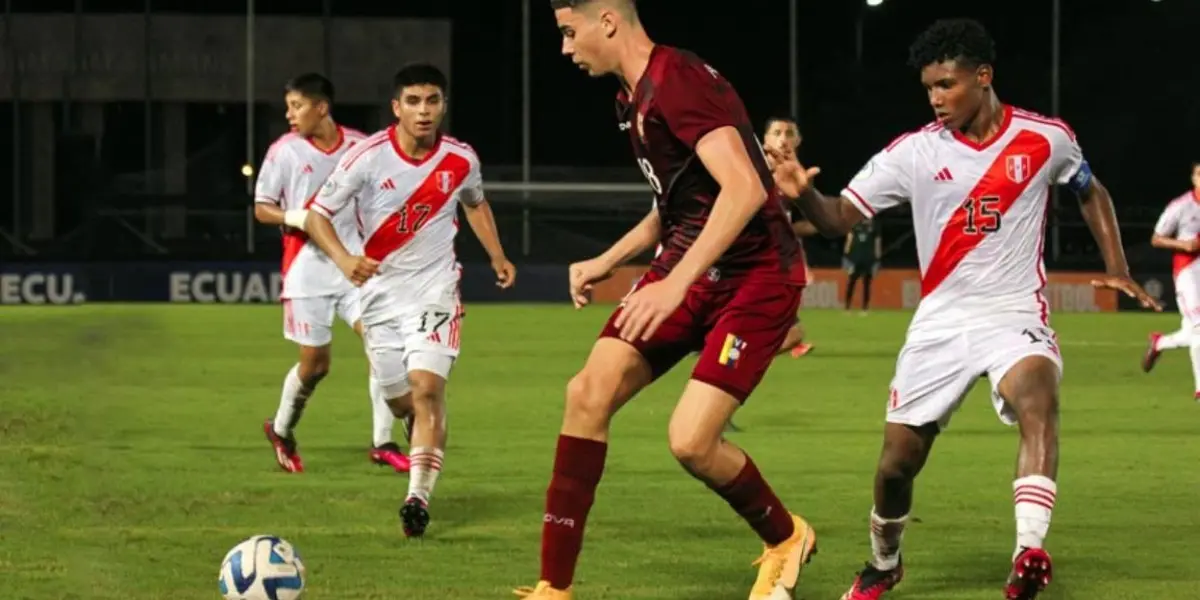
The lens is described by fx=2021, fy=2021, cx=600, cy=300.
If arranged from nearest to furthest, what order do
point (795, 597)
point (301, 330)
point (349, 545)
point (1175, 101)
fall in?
1. point (795, 597)
2. point (349, 545)
3. point (301, 330)
4. point (1175, 101)

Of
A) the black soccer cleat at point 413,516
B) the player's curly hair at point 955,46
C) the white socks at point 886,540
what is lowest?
the black soccer cleat at point 413,516

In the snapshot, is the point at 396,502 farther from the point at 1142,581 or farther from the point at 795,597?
the point at 1142,581

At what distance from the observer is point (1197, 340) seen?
1602cm

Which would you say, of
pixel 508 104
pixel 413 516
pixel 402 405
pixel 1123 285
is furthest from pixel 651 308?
pixel 508 104

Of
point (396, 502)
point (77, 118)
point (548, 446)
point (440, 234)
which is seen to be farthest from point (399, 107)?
point (77, 118)

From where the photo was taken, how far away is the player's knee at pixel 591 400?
6.96 metres

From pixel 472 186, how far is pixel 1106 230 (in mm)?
3653

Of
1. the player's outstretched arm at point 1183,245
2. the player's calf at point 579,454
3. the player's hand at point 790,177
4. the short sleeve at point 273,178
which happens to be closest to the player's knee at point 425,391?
the player's calf at point 579,454

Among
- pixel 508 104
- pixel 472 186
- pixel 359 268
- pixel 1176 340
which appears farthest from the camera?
pixel 508 104

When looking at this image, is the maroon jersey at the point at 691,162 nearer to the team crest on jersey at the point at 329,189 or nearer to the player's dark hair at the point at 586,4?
the player's dark hair at the point at 586,4

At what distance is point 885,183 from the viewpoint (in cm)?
770

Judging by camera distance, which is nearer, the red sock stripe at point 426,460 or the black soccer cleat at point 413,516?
the black soccer cleat at point 413,516

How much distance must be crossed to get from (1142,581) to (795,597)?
1.48m

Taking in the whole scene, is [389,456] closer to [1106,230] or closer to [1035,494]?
[1106,230]
